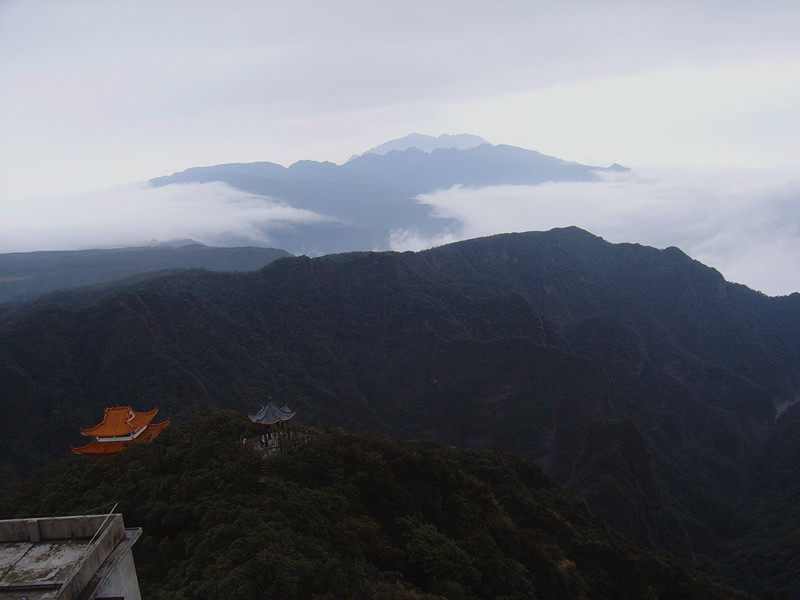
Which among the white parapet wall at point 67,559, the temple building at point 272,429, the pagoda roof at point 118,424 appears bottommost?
the pagoda roof at point 118,424

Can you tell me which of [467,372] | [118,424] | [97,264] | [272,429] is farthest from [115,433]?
[97,264]

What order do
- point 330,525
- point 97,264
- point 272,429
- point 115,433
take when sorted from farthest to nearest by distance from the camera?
point 97,264, point 115,433, point 272,429, point 330,525

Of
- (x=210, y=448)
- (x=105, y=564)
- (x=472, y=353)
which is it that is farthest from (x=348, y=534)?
(x=472, y=353)

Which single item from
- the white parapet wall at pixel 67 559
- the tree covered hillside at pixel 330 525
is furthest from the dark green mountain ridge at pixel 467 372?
the white parapet wall at pixel 67 559

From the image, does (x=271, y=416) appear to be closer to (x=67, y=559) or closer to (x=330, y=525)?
(x=330, y=525)

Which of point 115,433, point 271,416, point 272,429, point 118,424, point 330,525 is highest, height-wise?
point 271,416

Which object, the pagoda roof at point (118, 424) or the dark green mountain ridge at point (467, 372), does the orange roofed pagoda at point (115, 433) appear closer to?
the pagoda roof at point (118, 424)

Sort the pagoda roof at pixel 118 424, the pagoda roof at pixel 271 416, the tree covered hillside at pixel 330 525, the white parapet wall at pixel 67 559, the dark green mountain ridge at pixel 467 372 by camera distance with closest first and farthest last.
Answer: the white parapet wall at pixel 67 559 → the tree covered hillside at pixel 330 525 → the pagoda roof at pixel 271 416 → the pagoda roof at pixel 118 424 → the dark green mountain ridge at pixel 467 372
